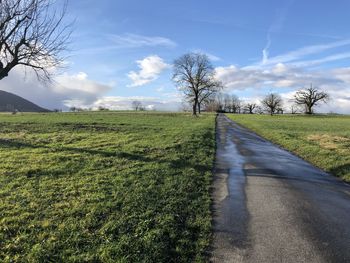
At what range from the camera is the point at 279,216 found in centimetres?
662

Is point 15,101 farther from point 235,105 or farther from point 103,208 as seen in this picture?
point 103,208

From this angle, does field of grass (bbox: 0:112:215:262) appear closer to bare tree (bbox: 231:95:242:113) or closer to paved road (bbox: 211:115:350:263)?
paved road (bbox: 211:115:350:263)

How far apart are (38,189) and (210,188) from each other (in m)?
4.46

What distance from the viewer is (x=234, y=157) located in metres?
14.4

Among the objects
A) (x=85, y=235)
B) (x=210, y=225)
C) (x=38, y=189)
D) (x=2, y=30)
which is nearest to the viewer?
(x=85, y=235)

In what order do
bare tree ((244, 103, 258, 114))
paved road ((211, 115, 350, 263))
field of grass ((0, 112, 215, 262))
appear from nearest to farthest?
field of grass ((0, 112, 215, 262)) → paved road ((211, 115, 350, 263)) → bare tree ((244, 103, 258, 114))

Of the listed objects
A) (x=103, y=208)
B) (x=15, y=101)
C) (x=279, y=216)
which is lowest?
(x=279, y=216)

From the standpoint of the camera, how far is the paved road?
16.4 feet

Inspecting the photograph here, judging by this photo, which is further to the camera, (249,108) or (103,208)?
(249,108)

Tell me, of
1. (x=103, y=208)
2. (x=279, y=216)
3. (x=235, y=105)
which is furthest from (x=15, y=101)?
(x=279, y=216)

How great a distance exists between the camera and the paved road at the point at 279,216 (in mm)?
4984

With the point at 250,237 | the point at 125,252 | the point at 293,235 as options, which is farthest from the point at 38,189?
the point at 293,235

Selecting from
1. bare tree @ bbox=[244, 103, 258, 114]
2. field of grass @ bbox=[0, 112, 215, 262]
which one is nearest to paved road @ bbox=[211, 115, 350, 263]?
field of grass @ bbox=[0, 112, 215, 262]

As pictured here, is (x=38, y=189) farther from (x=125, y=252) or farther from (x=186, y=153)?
(x=186, y=153)
